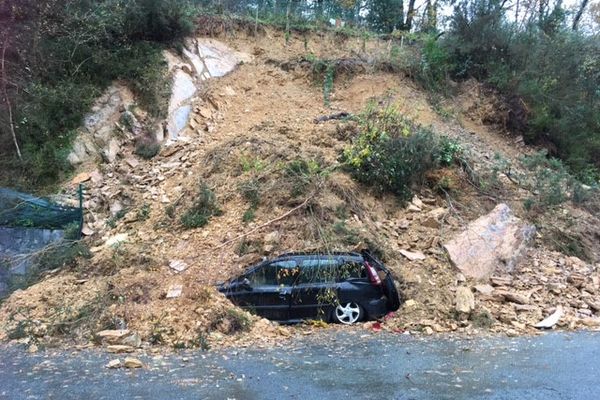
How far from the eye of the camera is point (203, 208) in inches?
433

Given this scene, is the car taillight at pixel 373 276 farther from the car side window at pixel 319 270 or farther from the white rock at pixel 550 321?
the white rock at pixel 550 321

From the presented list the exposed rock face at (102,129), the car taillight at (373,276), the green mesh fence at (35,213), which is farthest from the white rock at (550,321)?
the exposed rock face at (102,129)

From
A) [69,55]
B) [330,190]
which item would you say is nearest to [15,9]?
[69,55]

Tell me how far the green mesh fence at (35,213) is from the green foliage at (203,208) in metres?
2.45

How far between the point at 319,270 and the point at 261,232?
5.42 ft

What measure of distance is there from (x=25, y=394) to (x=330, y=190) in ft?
22.2

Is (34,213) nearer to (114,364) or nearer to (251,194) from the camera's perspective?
(251,194)

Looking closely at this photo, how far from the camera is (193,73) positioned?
16.1 metres

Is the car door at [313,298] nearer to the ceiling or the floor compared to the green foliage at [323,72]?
nearer to the floor

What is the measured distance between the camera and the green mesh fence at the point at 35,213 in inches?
435

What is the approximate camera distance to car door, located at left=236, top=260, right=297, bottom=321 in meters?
8.74

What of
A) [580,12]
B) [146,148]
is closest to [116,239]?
[146,148]

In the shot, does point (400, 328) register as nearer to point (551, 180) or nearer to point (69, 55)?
point (551, 180)

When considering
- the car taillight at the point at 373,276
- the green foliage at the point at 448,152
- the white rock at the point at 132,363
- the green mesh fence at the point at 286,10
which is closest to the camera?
the white rock at the point at 132,363
